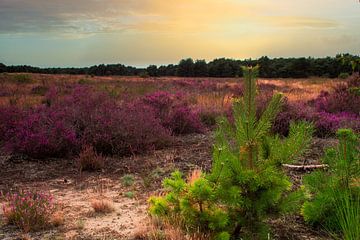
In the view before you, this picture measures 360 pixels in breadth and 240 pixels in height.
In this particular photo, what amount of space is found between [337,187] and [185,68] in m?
65.2

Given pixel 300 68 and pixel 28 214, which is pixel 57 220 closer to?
pixel 28 214

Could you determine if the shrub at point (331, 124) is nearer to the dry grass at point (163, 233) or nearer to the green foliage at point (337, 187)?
the green foliage at point (337, 187)

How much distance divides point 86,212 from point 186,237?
176 centimetres

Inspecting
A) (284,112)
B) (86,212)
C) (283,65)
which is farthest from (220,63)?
(86,212)

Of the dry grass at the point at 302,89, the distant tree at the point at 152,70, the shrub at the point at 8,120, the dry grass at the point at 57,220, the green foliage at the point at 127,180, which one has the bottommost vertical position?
the green foliage at the point at 127,180

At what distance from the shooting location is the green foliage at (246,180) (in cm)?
357

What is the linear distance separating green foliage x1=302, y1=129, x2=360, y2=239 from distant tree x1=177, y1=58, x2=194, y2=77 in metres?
63.3

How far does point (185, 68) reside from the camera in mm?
68562

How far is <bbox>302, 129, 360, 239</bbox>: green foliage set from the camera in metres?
3.86

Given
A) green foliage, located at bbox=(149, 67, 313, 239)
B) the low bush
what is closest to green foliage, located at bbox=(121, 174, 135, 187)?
the low bush

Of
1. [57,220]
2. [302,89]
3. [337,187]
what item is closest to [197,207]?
[337,187]

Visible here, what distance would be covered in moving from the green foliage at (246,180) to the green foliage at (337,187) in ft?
1.28

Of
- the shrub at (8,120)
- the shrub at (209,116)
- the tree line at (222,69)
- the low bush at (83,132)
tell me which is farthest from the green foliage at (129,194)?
the tree line at (222,69)

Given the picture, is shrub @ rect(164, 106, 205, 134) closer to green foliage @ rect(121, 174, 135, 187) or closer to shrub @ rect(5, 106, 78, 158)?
shrub @ rect(5, 106, 78, 158)
